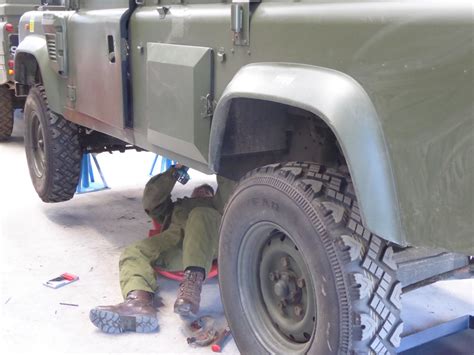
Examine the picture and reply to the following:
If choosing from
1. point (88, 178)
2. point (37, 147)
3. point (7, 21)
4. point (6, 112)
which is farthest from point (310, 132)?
point (6, 112)

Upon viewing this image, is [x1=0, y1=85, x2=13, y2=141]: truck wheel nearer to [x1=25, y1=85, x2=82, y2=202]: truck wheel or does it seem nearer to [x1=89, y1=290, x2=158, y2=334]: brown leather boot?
[x1=25, y1=85, x2=82, y2=202]: truck wheel

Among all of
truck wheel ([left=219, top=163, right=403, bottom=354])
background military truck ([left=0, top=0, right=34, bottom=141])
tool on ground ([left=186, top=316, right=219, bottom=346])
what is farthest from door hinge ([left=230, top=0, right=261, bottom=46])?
background military truck ([left=0, top=0, right=34, bottom=141])

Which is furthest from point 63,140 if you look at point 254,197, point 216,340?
point 254,197

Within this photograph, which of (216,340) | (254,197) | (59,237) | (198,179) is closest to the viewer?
(254,197)

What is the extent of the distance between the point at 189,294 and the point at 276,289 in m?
0.73

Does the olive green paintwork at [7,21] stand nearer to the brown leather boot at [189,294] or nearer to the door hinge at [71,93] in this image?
the door hinge at [71,93]

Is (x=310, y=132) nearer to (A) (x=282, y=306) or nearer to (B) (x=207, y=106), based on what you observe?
(B) (x=207, y=106)

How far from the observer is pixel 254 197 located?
2.24 metres

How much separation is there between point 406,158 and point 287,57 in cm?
58

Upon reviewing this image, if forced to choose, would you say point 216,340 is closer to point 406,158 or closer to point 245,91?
point 245,91

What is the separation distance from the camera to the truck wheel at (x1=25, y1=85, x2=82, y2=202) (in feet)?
14.0

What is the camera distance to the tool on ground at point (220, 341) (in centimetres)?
273

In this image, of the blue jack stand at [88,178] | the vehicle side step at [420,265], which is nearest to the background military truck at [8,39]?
the blue jack stand at [88,178]

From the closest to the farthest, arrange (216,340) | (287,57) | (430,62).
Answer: (430,62) < (287,57) < (216,340)
